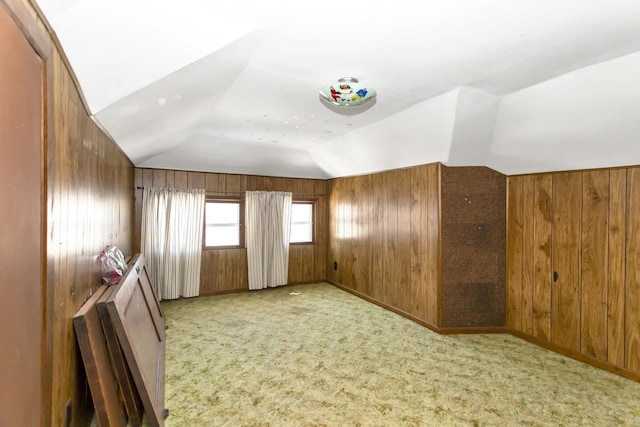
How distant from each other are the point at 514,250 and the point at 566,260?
514 millimetres

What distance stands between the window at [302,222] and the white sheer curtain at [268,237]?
0.37 m

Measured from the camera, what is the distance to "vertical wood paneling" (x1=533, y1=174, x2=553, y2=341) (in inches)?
125

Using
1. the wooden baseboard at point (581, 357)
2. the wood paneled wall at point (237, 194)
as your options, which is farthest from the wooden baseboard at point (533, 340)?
the wood paneled wall at point (237, 194)

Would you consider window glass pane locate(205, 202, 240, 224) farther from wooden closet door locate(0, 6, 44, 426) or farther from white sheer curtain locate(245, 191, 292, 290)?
wooden closet door locate(0, 6, 44, 426)

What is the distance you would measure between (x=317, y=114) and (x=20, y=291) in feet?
9.07

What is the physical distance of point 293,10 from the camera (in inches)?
58.3

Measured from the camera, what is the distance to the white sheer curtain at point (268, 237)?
207 inches

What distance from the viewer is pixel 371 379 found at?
2566 mm

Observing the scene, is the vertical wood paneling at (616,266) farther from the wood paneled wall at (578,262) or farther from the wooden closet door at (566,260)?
the wooden closet door at (566,260)

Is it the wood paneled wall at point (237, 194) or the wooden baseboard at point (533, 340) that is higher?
the wood paneled wall at point (237, 194)

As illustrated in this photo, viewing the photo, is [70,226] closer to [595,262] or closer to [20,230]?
[20,230]

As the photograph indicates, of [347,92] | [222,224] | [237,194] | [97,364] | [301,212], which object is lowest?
[97,364]

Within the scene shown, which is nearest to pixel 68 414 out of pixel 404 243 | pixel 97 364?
pixel 97 364

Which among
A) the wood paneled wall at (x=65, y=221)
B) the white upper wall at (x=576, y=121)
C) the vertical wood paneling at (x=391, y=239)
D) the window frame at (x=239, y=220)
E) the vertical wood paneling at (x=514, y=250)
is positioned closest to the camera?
the wood paneled wall at (x=65, y=221)
